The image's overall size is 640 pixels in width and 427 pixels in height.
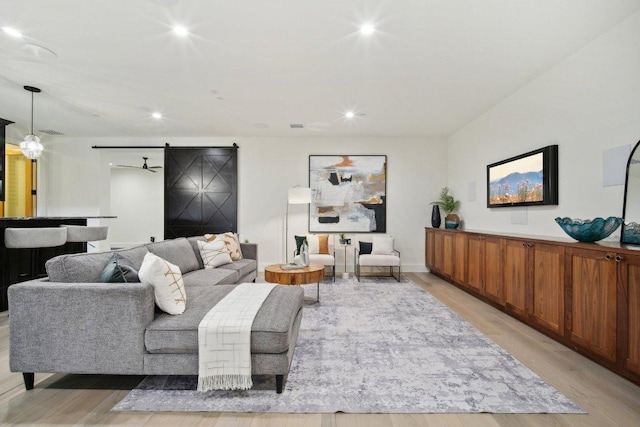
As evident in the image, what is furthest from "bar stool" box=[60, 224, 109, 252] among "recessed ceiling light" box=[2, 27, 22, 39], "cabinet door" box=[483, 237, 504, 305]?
"cabinet door" box=[483, 237, 504, 305]

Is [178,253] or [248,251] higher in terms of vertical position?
[178,253]

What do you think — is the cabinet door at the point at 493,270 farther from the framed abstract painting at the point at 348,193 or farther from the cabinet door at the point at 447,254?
the framed abstract painting at the point at 348,193

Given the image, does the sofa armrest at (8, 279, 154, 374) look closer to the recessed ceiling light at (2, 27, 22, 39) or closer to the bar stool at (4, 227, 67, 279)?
the bar stool at (4, 227, 67, 279)

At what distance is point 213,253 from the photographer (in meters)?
4.00

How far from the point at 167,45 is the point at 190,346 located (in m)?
2.73

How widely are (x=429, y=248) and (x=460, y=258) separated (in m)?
1.22

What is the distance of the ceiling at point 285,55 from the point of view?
2.34 metres

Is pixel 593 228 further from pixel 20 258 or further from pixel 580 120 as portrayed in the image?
pixel 20 258

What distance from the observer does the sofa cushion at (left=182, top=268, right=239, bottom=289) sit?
3.17 m

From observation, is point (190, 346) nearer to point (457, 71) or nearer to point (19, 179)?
point (457, 71)

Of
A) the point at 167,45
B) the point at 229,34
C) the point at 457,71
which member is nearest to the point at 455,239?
the point at 457,71

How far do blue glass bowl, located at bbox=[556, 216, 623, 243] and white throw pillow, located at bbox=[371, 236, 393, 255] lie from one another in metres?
3.15

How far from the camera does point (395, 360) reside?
2352 mm

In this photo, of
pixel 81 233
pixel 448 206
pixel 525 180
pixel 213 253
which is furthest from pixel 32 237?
pixel 448 206
